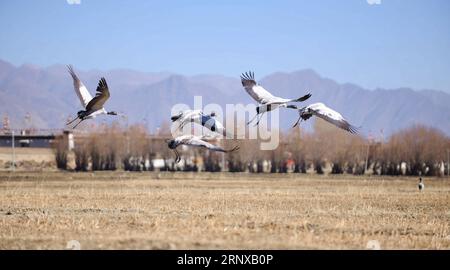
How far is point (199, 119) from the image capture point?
89.3 feet

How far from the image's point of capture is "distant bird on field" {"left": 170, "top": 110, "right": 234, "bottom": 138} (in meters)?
26.8

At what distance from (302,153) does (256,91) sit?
72571 millimetres

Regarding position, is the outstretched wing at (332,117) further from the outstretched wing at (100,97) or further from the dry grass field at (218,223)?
the outstretched wing at (100,97)

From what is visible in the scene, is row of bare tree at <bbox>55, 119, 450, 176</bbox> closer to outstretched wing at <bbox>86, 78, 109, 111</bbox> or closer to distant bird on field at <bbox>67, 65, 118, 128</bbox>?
distant bird on field at <bbox>67, 65, 118, 128</bbox>

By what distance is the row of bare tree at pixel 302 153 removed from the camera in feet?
300

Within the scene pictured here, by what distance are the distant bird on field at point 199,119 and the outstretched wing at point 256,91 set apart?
158 centimetres

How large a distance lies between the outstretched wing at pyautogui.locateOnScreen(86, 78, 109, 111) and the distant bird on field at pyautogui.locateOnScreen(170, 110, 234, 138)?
8.10 feet

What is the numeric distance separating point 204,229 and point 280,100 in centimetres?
623

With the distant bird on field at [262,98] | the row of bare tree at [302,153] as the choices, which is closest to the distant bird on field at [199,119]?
the distant bird on field at [262,98]

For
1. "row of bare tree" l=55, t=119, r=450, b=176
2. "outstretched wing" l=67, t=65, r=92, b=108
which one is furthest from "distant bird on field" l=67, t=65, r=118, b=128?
"row of bare tree" l=55, t=119, r=450, b=176

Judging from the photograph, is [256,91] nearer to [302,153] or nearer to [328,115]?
[328,115]
